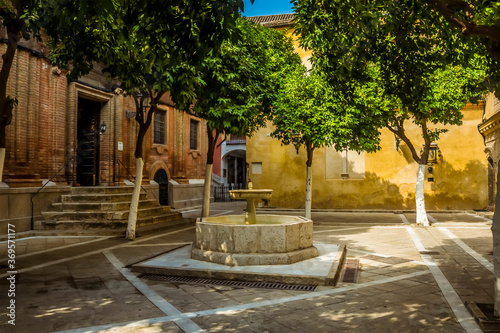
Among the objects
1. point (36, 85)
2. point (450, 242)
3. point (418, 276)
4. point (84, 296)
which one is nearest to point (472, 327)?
point (418, 276)

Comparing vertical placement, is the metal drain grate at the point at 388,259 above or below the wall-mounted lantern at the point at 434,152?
below

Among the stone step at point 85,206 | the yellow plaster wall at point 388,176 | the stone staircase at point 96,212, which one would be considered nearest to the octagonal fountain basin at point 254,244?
the stone staircase at point 96,212

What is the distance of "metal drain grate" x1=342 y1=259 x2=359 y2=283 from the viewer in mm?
7055

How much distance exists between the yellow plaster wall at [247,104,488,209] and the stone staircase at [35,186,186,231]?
10.3m

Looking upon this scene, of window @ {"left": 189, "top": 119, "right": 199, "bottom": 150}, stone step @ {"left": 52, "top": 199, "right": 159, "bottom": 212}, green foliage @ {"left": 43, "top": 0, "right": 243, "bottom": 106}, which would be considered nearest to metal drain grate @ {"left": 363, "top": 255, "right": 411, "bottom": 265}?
green foliage @ {"left": 43, "top": 0, "right": 243, "bottom": 106}

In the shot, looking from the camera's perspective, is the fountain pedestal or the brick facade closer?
the fountain pedestal

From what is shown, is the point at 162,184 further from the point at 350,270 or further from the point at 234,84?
the point at 350,270

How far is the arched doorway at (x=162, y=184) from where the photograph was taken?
21.1m

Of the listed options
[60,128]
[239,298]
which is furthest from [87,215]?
[239,298]

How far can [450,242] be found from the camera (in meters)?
11.4

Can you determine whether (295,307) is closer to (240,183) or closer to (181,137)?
(181,137)

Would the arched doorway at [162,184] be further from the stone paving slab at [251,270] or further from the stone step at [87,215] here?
the stone paving slab at [251,270]

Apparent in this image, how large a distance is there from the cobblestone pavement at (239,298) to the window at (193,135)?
49.1ft

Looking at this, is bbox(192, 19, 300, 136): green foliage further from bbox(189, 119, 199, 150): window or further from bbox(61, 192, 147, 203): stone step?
bbox(189, 119, 199, 150): window
